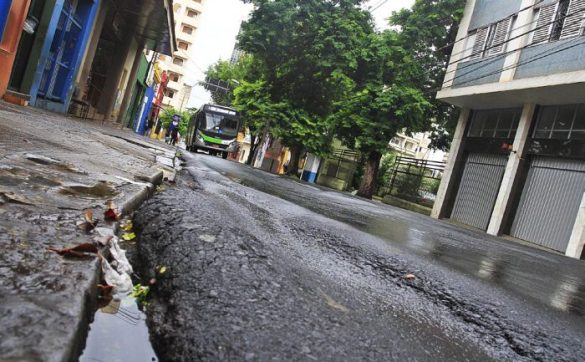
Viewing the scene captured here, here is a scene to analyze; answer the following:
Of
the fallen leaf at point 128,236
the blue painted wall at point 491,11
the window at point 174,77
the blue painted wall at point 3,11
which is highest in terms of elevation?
the window at point 174,77

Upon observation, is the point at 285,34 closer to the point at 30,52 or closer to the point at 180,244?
the point at 30,52

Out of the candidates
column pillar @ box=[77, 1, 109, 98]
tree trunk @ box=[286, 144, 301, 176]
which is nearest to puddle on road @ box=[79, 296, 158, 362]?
column pillar @ box=[77, 1, 109, 98]

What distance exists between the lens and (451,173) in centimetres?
1664

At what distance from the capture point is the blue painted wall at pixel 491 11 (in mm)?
14938

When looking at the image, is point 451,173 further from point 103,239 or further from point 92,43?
point 103,239

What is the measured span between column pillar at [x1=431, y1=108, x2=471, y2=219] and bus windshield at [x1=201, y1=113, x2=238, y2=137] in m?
13.0

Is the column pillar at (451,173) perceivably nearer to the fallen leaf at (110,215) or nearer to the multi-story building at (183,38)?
the fallen leaf at (110,215)

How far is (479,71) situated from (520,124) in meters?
2.74

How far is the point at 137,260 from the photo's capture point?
1682 millimetres

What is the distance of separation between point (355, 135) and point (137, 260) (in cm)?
1907

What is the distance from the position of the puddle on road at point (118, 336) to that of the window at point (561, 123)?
13.2 m

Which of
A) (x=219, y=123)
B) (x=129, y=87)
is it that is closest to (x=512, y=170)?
(x=129, y=87)

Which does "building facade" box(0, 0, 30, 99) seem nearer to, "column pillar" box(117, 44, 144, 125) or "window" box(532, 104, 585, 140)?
"column pillar" box(117, 44, 144, 125)

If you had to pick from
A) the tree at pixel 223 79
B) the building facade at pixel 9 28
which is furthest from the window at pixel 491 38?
the tree at pixel 223 79
